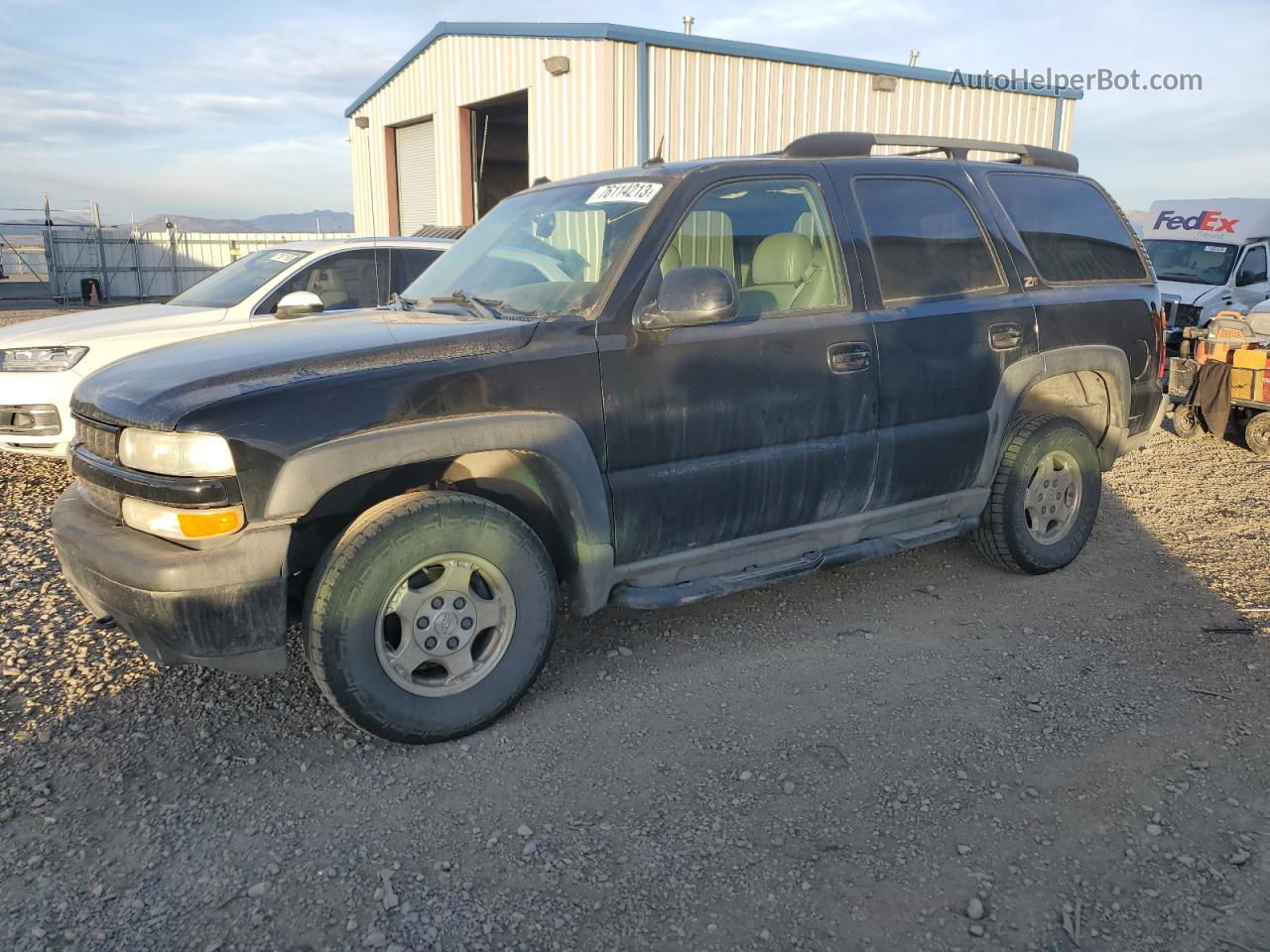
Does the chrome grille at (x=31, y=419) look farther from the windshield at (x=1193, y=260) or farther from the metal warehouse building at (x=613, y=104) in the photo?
the windshield at (x=1193, y=260)

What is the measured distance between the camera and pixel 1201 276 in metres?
14.1

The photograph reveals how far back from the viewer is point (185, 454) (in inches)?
111

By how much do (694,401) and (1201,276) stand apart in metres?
13.7

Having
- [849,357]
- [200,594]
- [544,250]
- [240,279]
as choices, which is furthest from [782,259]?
[240,279]

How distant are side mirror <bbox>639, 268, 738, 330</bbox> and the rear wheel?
6.54m

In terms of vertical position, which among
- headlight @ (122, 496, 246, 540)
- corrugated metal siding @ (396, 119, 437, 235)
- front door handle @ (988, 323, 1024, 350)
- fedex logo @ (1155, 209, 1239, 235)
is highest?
corrugated metal siding @ (396, 119, 437, 235)

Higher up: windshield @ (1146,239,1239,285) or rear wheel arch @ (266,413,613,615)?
windshield @ (1146,239,1239,285)

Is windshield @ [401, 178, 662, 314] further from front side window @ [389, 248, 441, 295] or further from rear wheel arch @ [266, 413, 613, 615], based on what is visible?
front side window @ [389, 248, 441, 295]

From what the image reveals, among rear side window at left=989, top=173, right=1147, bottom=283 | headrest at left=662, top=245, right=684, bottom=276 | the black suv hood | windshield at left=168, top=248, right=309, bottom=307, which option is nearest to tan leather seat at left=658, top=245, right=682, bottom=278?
headrest at left=662, top=245, right=684, bottom=276

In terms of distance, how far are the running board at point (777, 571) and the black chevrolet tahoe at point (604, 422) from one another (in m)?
0.02

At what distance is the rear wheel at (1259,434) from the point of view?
7816 mm

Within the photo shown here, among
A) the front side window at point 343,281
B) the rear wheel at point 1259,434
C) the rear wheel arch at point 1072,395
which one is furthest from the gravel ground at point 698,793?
the rear wheel at point 1259,434

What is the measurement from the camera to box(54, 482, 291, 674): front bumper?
111 inches

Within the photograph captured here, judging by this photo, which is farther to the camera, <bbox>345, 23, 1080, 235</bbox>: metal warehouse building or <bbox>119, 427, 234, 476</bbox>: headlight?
<bbox>345, 23, 1080, 235</bbox>: metal warehouse building
